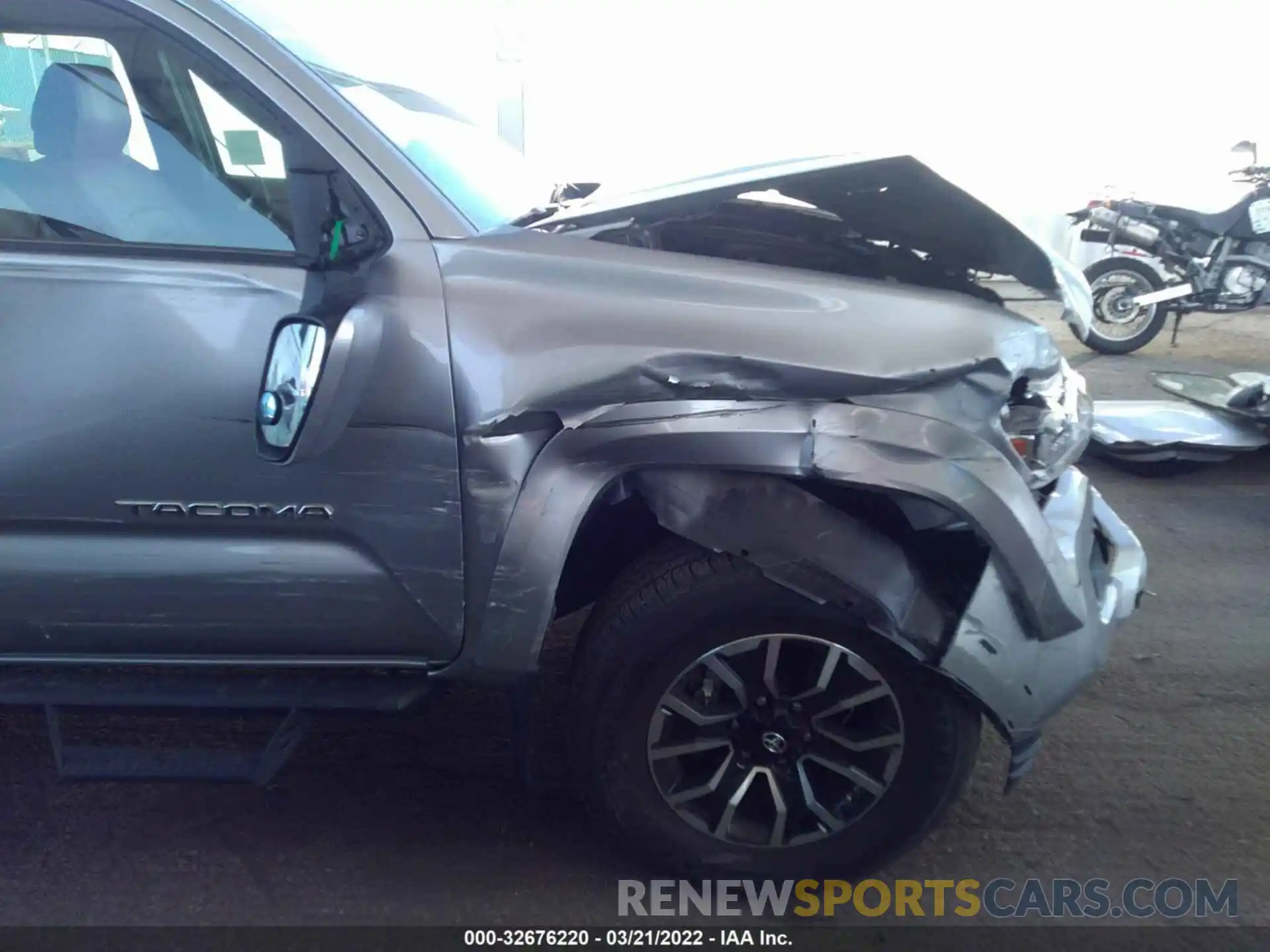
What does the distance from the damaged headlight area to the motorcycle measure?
21.3 ft

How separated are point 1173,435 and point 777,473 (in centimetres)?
403

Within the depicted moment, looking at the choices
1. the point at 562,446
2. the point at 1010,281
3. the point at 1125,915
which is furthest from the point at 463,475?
the point at 1125,915

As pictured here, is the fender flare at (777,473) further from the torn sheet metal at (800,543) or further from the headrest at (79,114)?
the headrest at (79,114)

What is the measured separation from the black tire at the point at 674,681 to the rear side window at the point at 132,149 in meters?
1.07

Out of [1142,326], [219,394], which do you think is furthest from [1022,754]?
[1142,326]

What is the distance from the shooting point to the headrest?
2.18 m

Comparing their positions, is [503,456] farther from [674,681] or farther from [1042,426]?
[1042,426]

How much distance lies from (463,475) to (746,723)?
2.76 feet

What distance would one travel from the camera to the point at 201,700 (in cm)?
209

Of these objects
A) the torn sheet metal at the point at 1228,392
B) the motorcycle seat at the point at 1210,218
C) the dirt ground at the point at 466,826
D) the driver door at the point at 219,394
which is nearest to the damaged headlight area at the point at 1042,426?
the dirt ground at the point at 466,826

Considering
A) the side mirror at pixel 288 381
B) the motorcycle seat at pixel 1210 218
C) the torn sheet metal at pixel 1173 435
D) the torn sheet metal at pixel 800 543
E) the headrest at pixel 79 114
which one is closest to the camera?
the side mirror at pixel 288 381

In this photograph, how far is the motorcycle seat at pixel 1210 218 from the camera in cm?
791

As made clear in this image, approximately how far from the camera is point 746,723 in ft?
7.00

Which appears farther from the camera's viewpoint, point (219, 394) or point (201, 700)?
point (201, 700)
